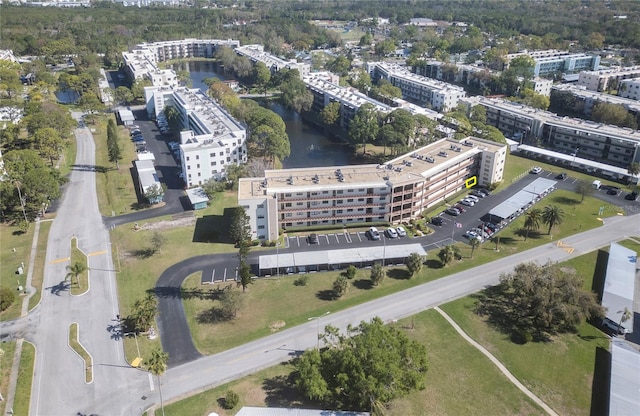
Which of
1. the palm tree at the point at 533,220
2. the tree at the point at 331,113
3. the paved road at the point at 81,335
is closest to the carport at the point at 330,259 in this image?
the palm tree at the point at 533,220

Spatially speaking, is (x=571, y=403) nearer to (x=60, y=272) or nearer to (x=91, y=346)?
(x=91, y=346)

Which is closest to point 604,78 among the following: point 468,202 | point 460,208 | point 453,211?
point 468,202

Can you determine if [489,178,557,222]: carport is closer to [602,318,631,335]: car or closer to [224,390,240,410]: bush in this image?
[602,318,631,335]: car

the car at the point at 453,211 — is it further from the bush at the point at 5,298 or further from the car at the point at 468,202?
the bush at the point at 5,298

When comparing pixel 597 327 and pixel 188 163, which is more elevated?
pixel 188 163

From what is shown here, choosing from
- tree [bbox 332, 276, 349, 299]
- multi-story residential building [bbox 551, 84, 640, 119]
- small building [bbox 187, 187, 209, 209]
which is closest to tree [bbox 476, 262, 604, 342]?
tree [bbox 332, 276, 349, 299]

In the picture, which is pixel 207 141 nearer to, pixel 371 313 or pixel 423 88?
pixel 371 313

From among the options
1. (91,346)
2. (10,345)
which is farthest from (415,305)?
(10,345)
